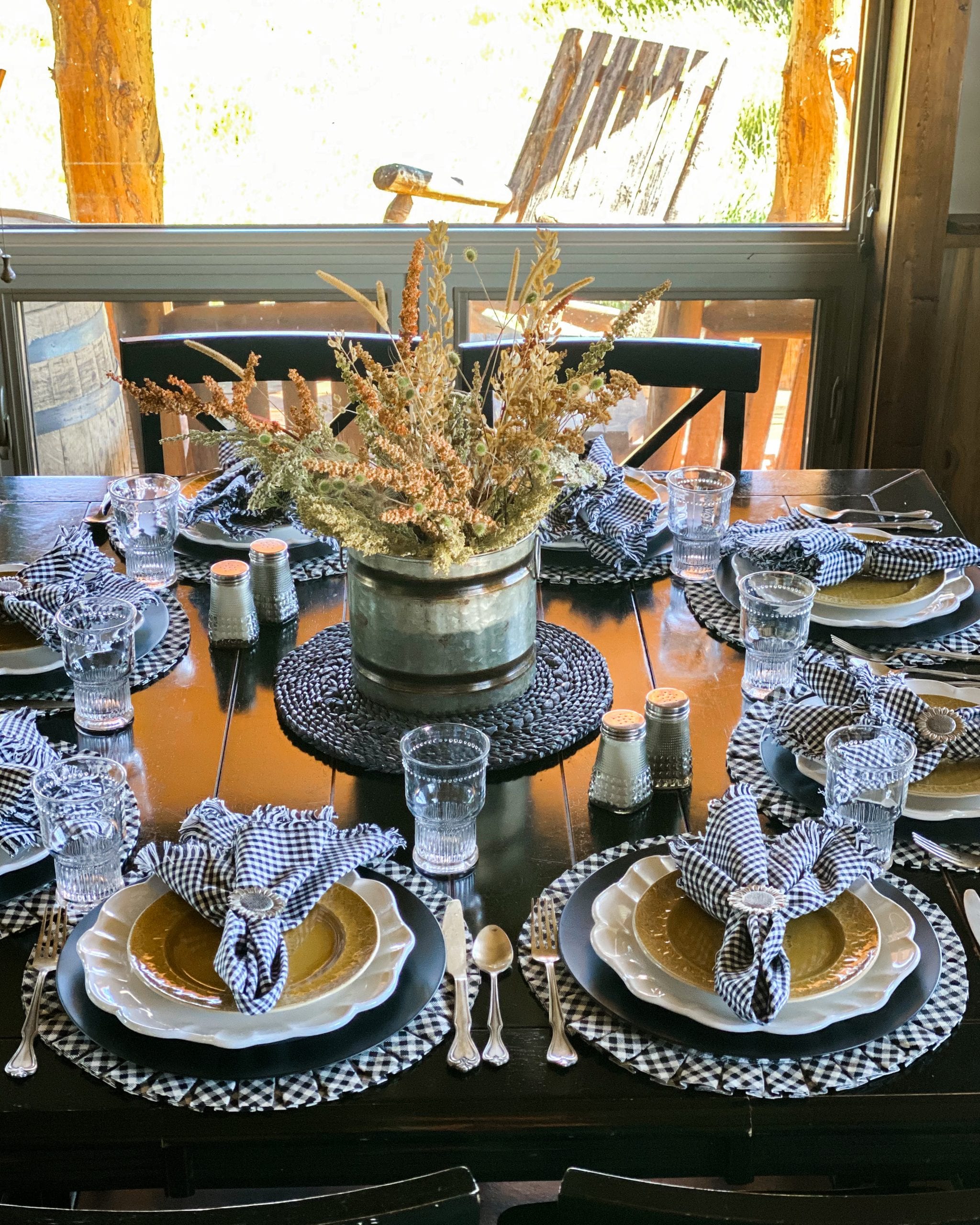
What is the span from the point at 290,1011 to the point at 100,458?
8.06 feet

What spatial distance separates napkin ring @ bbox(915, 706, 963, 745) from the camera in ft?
4.28

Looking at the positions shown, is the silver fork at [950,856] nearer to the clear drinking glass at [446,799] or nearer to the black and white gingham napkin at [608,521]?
the clear drinking glass at [446,799]

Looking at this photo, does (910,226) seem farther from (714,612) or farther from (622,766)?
(622,766)

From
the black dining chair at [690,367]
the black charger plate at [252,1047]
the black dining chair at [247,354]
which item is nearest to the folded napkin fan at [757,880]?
the black charger plate at [252,1047]

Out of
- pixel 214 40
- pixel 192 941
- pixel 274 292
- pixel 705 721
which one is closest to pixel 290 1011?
pixel 192 941

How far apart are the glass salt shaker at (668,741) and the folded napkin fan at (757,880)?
5.2 inches

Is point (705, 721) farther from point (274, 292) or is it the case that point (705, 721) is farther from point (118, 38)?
point (118, 38)

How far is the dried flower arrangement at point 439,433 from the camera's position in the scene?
1271 millimetres

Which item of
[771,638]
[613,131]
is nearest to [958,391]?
[613,131]

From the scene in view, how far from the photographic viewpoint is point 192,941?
106 centimetres

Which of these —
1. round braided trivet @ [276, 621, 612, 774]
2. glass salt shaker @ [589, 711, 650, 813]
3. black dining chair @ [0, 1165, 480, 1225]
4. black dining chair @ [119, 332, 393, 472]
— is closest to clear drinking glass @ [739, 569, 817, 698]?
round braided trivet @ [276, 621, 612, 774]

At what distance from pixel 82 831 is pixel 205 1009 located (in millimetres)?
211

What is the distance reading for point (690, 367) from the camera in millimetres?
2328

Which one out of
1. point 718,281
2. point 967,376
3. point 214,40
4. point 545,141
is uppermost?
point 214,40
